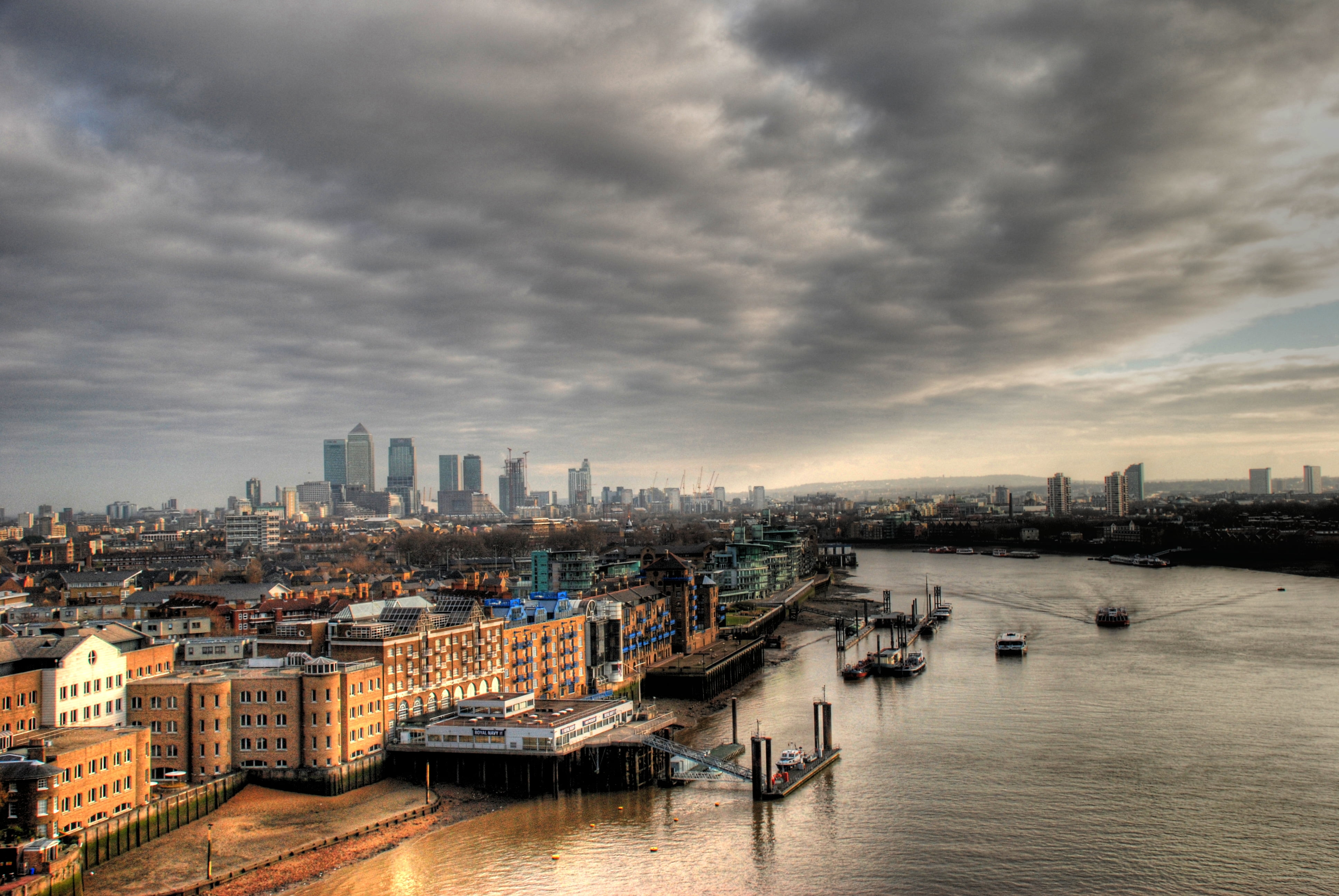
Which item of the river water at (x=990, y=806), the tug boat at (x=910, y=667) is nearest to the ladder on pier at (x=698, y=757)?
the river water at (x=990, y=806)

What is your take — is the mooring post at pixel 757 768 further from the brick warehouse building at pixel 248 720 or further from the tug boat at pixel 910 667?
the tug boat at pixel 910 667

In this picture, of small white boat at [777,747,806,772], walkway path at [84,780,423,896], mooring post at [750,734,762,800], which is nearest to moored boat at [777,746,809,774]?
small white boat at [777,747,806,772]

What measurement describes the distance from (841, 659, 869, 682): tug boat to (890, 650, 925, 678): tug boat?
5.43 feet

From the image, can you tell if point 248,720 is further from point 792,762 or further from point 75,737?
point 792,762

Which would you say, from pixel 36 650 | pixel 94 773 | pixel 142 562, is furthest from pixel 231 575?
pixel 94 773

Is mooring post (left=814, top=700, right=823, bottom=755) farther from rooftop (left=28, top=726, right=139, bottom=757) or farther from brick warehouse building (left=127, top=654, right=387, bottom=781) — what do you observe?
rooftop (left=28, top=726, right=139, bottom=757)

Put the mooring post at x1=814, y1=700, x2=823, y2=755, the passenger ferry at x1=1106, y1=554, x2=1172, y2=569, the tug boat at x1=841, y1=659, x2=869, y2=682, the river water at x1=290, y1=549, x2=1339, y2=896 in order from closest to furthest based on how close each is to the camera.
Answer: the river water at x1=290, y1=549, x2=1339, y2=896 < the mooring post at x1=814, y1=700, x2=823, y2=755 < the tug boat at x1=841, y1=659, x2=869, y2=682 < the passenger ferry at x1=1106, y1=554, x2=1172, y2=569

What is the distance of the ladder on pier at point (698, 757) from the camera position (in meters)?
37.5

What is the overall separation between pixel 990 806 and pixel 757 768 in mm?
8027

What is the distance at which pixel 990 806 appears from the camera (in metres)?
33.7

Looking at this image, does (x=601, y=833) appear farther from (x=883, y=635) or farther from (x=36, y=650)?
(x=883, y=635)

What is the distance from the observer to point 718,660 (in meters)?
59.8

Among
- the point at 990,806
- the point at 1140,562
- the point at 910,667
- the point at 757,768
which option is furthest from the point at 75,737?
the point at 1140,562

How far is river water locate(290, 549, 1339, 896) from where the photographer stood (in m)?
28.4
